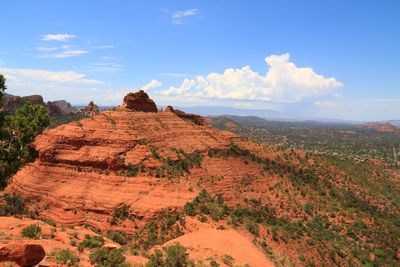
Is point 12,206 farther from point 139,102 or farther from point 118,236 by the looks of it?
point 139,102

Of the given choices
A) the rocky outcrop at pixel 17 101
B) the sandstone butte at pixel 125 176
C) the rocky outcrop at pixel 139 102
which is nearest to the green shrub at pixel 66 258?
the rocky outcrop at pixel 17 101

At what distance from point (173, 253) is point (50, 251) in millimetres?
8264

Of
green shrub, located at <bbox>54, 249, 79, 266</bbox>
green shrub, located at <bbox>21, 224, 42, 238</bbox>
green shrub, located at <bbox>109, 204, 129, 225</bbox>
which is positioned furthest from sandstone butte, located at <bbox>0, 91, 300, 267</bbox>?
green shrub, located at <bbox>54, 249, 79, 266</bbox>

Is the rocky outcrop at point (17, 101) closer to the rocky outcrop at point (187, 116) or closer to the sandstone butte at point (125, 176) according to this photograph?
the sandstone butte at point (125, 176)

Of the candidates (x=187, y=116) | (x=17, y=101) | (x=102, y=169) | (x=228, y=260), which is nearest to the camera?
(x=228, y=260)

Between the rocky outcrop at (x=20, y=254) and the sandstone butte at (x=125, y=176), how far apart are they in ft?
53.9

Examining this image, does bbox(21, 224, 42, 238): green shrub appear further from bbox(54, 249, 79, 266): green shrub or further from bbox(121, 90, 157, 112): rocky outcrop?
bbox(121, 90, 157, 112): rocky outcrop

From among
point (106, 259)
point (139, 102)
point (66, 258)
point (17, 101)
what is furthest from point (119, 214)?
point (17, 101)

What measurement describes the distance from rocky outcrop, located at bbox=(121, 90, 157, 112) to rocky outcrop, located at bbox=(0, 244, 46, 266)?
4601 cm

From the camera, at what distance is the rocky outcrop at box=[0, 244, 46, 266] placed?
18.8 m

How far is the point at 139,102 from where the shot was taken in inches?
2584

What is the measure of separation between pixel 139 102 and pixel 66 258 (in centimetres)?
4678

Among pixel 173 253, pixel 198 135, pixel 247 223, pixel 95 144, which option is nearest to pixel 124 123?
pixel 95 144

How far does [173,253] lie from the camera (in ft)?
83.9
